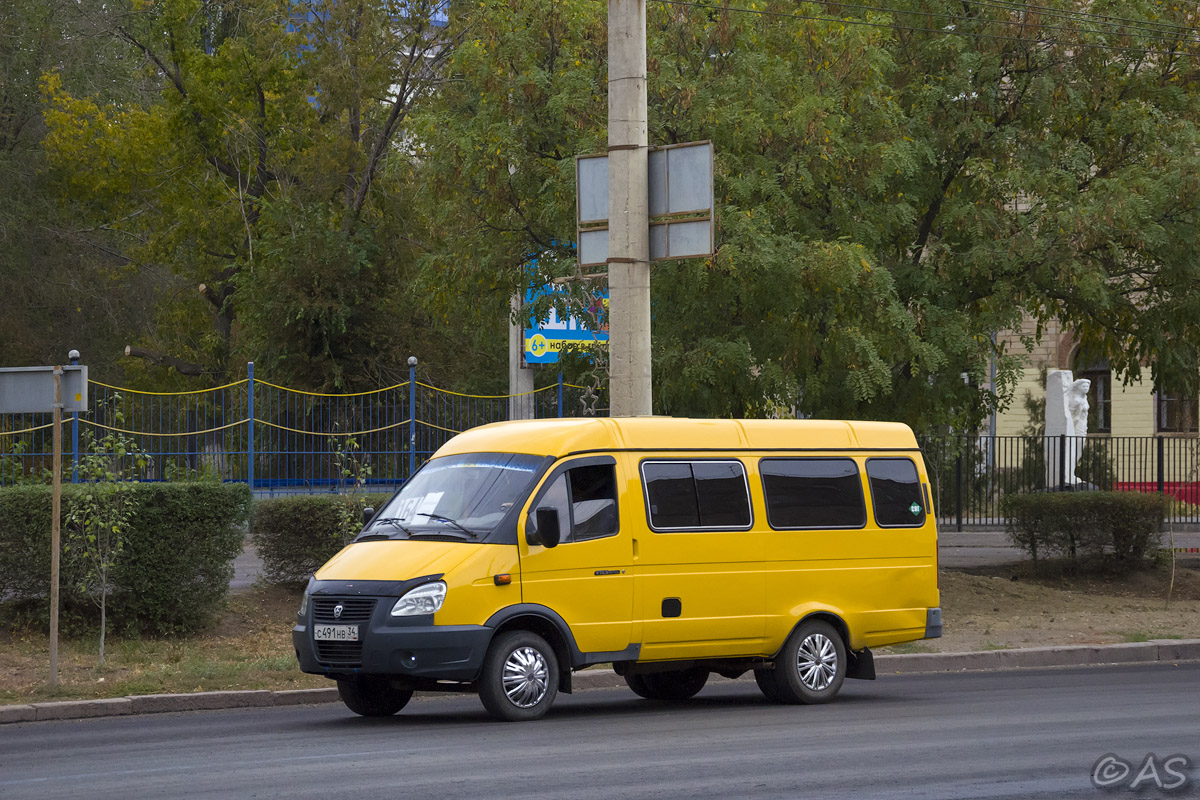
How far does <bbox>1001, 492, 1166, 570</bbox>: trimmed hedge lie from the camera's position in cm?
2033

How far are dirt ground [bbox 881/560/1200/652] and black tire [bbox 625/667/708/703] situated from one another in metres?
3.43

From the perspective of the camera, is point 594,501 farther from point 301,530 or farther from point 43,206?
point 43,206

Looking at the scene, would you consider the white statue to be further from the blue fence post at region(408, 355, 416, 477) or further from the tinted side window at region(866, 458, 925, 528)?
the tinted side window at region(866, 458, 925, 528)

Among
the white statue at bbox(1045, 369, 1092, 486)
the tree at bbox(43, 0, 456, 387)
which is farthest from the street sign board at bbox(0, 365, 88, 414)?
the white statue at bbox(1045, 369, 1092, 486)

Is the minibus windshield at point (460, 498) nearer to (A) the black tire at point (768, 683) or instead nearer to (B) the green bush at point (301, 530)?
(A) the black tire at point (768, 683)

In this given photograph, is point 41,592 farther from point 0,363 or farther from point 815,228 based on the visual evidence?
point 0,363

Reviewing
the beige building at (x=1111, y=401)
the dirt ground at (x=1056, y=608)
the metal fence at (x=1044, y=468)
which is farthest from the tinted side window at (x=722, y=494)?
the beige building at (x=1111, y=401)

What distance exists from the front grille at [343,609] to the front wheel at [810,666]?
3.38 meters

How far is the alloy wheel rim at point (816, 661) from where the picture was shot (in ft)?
39.8

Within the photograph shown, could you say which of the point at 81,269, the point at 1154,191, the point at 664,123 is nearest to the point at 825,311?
the point at 664,123

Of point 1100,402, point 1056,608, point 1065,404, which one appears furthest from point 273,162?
point 1100,402

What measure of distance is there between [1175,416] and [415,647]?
127 ft

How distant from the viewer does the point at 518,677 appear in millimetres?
10703

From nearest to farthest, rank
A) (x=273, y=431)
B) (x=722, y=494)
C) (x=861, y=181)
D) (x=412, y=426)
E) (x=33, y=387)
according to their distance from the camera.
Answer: (x=722, y=494) < (x=33, y=387) < (x=861, y=181) < (x=273, y=431) < (x=412, y=426)
